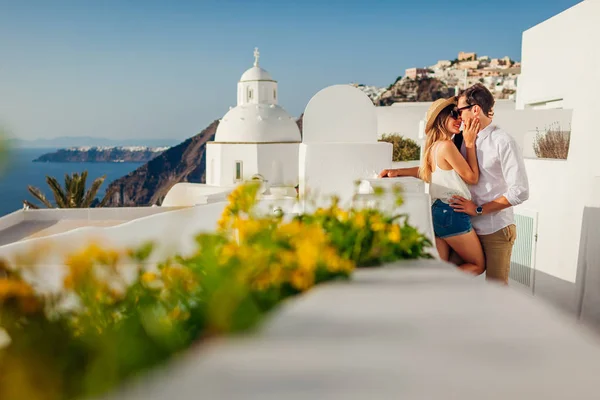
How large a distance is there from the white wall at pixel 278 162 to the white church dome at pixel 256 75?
14.0 ft

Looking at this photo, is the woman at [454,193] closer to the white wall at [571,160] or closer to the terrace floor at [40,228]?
the white wall at [571,160]

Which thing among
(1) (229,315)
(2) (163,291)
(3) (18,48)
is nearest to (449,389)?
(1) (229,315)

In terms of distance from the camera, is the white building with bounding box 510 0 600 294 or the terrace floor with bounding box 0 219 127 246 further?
the terrace floor with bounding box 0 219 127 246

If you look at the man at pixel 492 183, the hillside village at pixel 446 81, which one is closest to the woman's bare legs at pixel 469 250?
the man at pixel 492 183

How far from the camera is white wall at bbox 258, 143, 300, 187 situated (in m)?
29.2

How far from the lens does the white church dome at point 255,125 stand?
29.6 metres

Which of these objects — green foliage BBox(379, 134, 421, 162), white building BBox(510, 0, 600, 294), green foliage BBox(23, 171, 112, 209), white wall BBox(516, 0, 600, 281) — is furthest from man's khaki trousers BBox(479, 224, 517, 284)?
green foliage BBox(23, 171, 112, 209)

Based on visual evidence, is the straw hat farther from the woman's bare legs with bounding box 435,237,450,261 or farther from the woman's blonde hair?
the woman's bare legs with bounding box 435,237,450,261

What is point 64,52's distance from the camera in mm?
55781

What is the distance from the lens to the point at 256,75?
1231 inches

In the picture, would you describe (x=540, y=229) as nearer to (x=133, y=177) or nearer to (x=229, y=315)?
(x=229, y=315)

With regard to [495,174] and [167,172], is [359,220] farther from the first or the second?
[167,172]

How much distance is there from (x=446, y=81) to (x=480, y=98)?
67910 millimetres

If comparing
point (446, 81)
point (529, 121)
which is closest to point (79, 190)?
point (529, 121)
